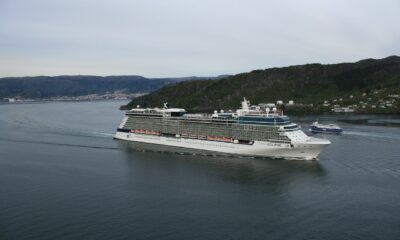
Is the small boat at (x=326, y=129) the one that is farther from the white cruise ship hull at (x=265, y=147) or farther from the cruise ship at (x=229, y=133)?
the white cruise ship hull at (x=265, y=147)

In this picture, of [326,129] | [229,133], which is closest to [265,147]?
[229,133]

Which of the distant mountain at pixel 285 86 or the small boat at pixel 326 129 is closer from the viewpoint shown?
the small boat at pixel 326 129

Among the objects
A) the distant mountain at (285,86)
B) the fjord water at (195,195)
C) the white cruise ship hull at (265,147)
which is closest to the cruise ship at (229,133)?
the white cruise ship hull at (265,147)

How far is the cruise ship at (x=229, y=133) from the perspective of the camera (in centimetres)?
4938

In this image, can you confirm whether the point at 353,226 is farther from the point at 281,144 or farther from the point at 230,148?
the point at 230,148

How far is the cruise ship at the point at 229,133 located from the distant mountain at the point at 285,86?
87.0m

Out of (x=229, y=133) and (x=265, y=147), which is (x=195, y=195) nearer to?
(x=265, y=147)

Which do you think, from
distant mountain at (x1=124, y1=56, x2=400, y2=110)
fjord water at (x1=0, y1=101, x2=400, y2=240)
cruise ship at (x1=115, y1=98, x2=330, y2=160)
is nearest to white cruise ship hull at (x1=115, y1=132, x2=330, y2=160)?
cruise ship at (x1=115, y1=98, x2=330, y2=160)

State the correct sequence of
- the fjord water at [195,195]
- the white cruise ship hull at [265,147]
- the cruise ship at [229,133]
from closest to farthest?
the fjord water at [195,195], the white cruise ship hull at [265,147], the cruise ship at [229,133]

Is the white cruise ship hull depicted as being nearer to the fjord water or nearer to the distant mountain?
the fjord water

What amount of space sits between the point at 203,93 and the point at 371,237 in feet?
461

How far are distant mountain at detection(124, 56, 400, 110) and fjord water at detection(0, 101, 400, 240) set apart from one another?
9933 cm

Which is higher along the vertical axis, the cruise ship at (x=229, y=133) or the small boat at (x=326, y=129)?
the cruise ship at (x=229, y=133)

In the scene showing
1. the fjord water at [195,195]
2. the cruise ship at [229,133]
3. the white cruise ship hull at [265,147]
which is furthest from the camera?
the cruise ship at [229,133]
